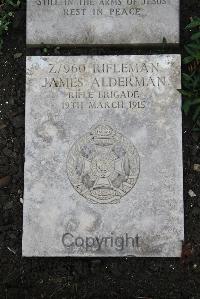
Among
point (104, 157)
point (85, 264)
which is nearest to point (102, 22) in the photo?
point (104, 157)

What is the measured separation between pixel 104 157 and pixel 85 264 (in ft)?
3.50

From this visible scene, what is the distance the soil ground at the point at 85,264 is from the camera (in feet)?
14.9

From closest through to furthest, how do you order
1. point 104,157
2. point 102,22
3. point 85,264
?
point 104,157, point 85,264, point 102,22

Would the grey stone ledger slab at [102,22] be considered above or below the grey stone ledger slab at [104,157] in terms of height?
above

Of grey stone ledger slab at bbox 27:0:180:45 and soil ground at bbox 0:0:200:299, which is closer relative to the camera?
soil ground at bbox 0:0:200:299

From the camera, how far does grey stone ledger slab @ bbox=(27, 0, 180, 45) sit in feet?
15.3

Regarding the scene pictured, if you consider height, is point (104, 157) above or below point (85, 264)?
above

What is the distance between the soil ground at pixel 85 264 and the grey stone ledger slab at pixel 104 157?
19 cm

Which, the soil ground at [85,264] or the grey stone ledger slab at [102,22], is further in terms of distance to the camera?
the grey stone ledger slab at [102,22]

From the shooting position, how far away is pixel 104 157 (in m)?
4.47

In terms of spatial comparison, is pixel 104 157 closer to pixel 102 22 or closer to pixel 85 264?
pixel 85 264

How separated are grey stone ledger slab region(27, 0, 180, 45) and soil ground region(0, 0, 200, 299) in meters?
0.14

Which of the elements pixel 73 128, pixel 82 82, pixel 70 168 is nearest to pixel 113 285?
pixel 70 168

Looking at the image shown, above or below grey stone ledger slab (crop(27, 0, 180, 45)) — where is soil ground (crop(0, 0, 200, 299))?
below
